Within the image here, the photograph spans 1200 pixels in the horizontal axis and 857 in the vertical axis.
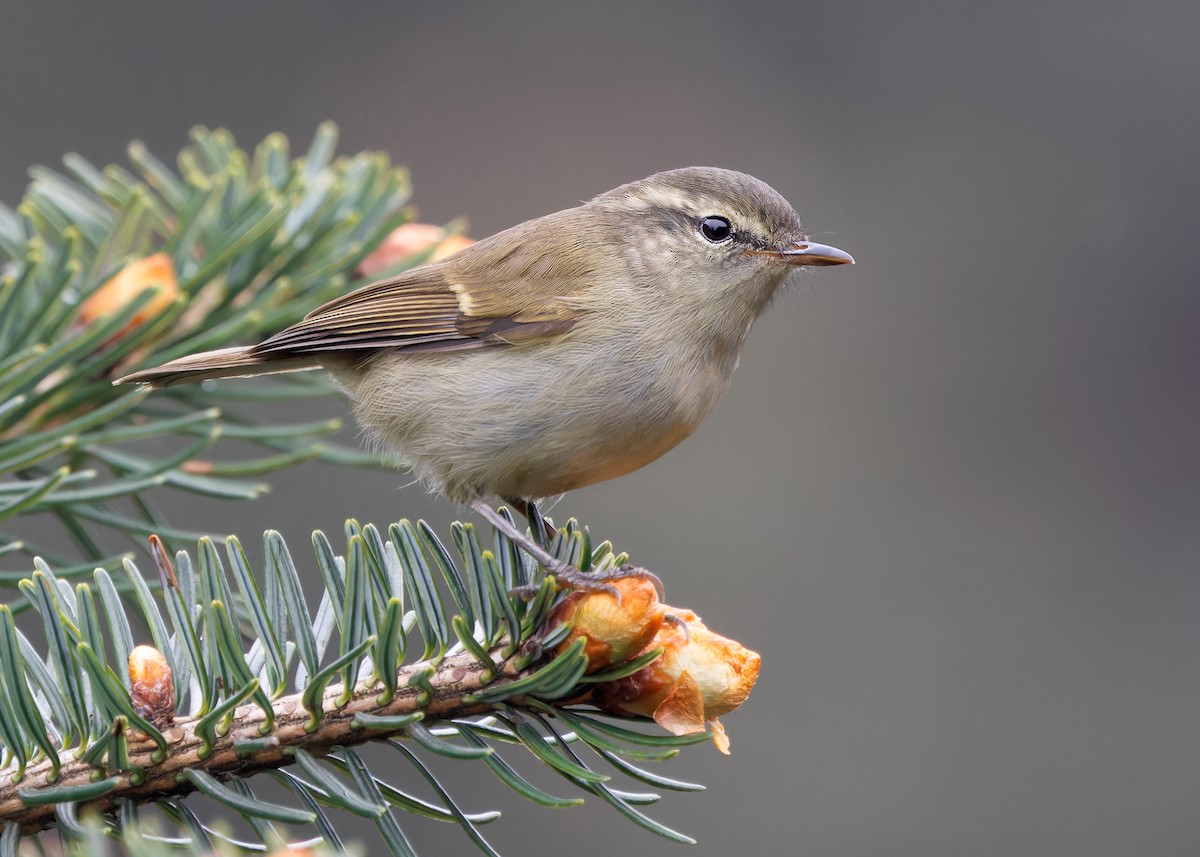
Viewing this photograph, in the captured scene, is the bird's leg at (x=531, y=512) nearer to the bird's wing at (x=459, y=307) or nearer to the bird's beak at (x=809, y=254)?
the bird's wing at (x=459, y=307)

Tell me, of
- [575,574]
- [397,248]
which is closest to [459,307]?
[397,248]

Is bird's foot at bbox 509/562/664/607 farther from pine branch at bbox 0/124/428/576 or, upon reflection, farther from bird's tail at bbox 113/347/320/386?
bird's tail at bbox 113/347/320/386

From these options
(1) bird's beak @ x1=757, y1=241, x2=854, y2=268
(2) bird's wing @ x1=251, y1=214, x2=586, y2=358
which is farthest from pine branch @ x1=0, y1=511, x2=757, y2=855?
(1) bird's beak @ x1=757, y1=241, x2=854, y2=268

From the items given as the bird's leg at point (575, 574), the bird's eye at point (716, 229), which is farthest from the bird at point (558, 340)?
the bird's leg at point (575, 574)

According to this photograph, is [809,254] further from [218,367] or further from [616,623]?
[616,623]

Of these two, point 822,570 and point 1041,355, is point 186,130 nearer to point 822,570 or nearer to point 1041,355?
point 822,570

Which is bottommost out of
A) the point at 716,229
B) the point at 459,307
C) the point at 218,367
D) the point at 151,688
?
the point at 151,688

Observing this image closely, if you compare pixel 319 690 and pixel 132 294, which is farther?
pixel 132 294
